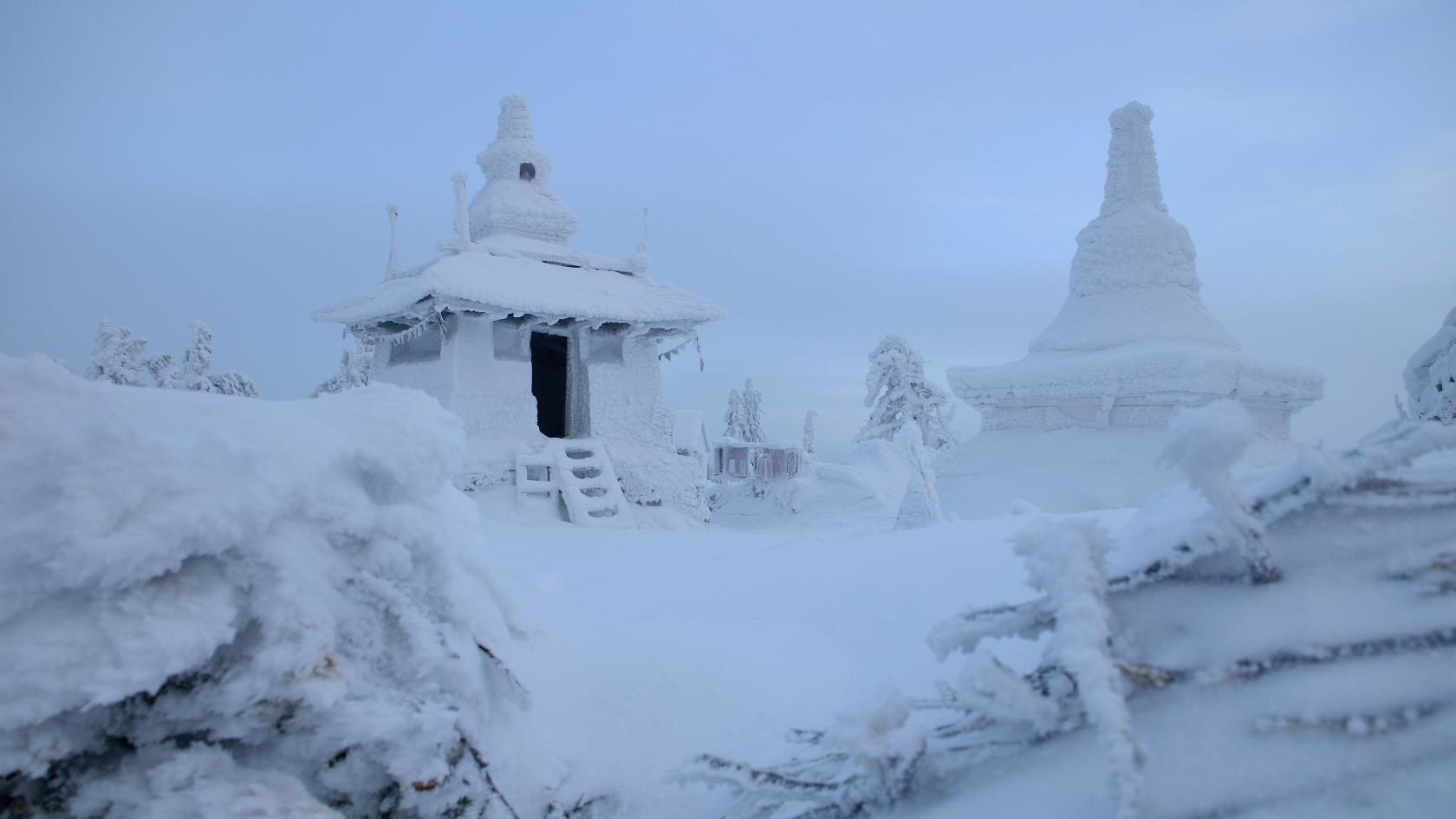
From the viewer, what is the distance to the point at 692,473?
511 inches

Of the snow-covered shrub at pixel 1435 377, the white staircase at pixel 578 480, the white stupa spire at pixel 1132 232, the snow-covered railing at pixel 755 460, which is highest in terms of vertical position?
the white stupa spire at pixel 1132 232

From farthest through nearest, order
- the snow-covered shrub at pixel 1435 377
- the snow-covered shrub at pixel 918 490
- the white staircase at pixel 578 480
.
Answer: the white staircase at pixel 578 480
the snow-covered shrub at pixel 918 490
the snow-covered shrub at pixel 1435 377

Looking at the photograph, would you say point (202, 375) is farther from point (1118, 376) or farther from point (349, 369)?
point (1118, 376)

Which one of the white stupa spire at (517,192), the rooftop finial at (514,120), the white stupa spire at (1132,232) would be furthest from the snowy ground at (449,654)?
the rooftop finial at (514,120)

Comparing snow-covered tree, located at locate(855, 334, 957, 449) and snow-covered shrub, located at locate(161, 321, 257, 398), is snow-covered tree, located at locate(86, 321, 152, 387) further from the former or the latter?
snow-covered tree, located at locate(855, 334, 957, 449)

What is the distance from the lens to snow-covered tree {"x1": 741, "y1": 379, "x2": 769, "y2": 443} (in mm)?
32375

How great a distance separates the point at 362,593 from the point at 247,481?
1.29 feet

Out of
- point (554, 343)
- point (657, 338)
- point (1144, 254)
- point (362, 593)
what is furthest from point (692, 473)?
point (362, 593)

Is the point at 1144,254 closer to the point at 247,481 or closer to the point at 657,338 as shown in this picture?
the point at 657,338

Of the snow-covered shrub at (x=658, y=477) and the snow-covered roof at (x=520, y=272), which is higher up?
the snow-covered roof at (x=520, y=272)

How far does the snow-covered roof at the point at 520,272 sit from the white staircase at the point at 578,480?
2094 millimetres

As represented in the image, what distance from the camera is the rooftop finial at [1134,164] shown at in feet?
37.7

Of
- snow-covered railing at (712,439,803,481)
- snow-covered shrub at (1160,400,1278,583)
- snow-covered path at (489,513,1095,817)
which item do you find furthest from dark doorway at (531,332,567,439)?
snow-covered shrub at (1160,400,1278,583)

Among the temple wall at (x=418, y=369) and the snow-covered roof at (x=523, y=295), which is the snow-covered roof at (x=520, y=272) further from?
the temple wall at (x=418, y=369)
